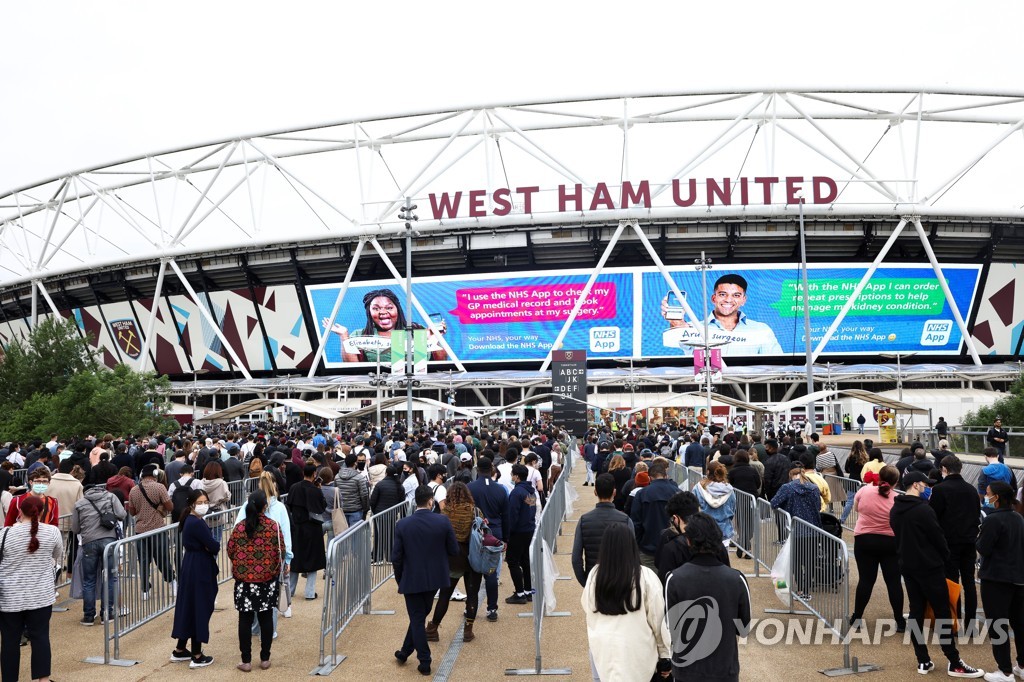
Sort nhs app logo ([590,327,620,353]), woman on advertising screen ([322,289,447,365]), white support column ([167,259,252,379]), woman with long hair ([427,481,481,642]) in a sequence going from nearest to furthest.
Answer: woman with long hair ([427,481,481,642]) → nhs app logo ([590,327,620,353]) → woman on advertising screen ([322,289,447,365]) → white support column ([167,259,252,379])

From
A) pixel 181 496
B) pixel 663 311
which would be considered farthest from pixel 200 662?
pixel 663 311

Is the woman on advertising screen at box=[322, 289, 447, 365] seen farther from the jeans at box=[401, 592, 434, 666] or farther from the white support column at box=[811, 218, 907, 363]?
the jeans at box=[401, 592, 434, 666]

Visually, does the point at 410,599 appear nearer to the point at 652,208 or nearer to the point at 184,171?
the point at 652,208

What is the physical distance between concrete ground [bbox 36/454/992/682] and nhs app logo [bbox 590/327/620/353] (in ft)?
134

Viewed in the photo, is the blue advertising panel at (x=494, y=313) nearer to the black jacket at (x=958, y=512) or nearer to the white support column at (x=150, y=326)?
the white support column at (x=150, y=326)

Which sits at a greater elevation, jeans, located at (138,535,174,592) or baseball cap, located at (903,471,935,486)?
baseball cap, located at (903,471,935,486)

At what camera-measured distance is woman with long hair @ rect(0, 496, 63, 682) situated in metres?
6.95

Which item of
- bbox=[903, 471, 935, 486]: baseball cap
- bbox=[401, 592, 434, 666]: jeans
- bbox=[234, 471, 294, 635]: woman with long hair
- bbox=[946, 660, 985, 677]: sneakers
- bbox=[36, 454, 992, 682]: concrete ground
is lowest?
bbox=[36, 454, 992, 682]: concrete ground

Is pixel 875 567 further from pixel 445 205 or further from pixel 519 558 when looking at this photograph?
pixel 445 205

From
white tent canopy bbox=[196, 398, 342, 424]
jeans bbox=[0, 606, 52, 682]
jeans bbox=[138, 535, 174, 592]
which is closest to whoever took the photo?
jeans bbox=[0, 606, 52, 682]

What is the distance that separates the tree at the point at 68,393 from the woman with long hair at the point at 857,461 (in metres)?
27.1

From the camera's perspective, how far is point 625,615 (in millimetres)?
5043

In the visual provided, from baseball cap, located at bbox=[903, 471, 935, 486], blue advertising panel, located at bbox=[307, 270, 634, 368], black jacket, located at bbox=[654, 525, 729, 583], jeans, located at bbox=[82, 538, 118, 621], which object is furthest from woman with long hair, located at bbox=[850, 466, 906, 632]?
blue advertising panel, located at bbox=[307, 270, 634, 368]

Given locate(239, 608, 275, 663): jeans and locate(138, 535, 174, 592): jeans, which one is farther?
locate(138, 535, 174, 592): jeans
